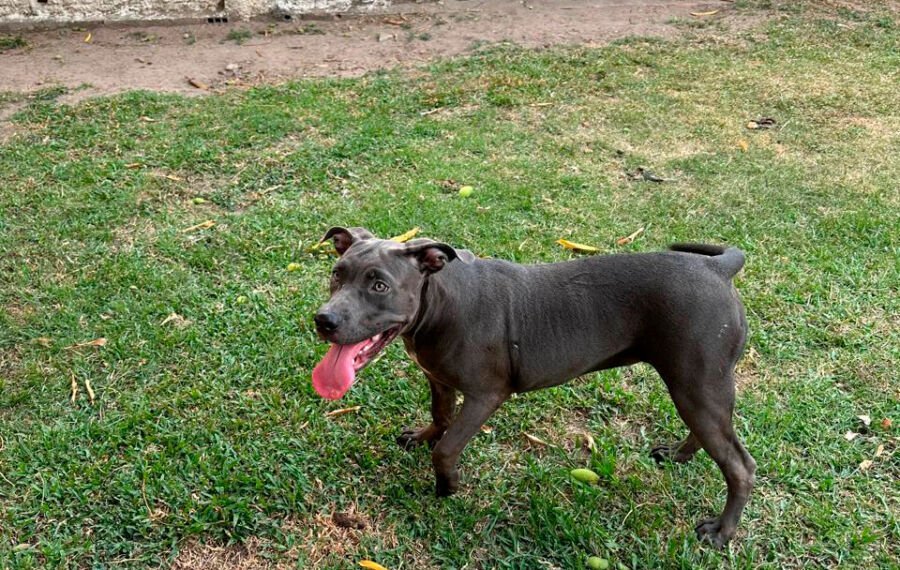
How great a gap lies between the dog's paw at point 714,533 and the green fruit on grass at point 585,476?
51cm

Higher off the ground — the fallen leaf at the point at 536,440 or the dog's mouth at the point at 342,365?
the dog's mouth at the point at 342,365

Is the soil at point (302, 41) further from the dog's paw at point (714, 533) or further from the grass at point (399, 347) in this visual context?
the dog's paw at point (714, 533)

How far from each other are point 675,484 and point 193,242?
361 cm

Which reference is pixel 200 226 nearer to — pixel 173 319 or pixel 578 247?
pixel 173 319

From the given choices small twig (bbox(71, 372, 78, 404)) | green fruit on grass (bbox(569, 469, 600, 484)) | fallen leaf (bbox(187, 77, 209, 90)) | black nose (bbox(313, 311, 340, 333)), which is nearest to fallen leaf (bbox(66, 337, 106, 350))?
small twig (bbox(71, 372, 78, 404))

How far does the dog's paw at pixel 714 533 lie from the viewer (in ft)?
11.5

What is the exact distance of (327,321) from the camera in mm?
3059

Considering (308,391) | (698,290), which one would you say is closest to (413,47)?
(308,391)

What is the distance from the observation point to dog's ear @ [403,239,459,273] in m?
3.22

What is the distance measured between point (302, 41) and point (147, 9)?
200 cm

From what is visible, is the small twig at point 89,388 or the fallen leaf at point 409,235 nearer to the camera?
the small twig at point 89,388

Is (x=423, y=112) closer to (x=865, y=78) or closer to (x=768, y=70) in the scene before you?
(x=768, y=70)

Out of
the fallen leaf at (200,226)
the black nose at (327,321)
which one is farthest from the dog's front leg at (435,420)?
the fallen leaf at (200,226)

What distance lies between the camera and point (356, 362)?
326 cm
